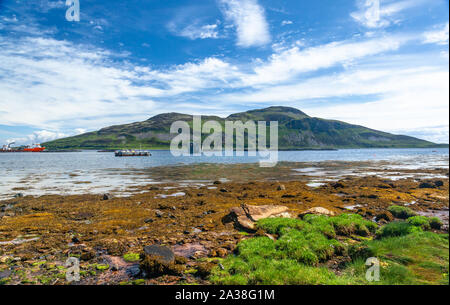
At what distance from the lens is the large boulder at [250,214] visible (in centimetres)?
1630

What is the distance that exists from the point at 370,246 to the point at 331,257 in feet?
6.27

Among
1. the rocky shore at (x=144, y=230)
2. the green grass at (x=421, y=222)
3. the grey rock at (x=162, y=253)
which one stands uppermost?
the grey rock at (x=162, y=253)

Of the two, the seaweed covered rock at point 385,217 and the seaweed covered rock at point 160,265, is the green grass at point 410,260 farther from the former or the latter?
the seaweed covered rock at point 160,265

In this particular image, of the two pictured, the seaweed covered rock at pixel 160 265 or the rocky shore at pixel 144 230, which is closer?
the seaweed covered rock at pixel 160 265

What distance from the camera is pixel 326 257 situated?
37.4ft

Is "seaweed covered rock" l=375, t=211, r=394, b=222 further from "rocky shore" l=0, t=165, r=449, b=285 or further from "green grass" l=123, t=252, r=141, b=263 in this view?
"green grass" l=123, t=252, r=141, b=263

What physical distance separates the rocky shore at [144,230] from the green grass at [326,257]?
652 mm

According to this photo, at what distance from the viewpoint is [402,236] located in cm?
1345

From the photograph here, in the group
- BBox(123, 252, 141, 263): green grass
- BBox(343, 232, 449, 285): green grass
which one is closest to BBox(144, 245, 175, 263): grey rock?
BBox(123, 252, 141, 263): green grass

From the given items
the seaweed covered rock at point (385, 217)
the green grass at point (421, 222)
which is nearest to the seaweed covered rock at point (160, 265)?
the green grass at point (421, 222)

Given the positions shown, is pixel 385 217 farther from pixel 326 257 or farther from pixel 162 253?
pixel 162 253
